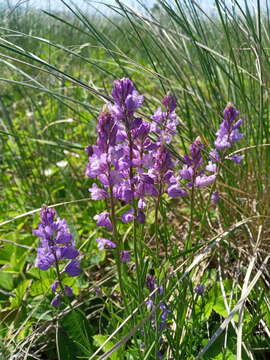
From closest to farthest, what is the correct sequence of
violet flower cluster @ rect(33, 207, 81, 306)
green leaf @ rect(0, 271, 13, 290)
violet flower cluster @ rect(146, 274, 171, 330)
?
violet flower cluster @ rect(33, 207, 81, 306) → violet flower cluster @ rect(146, 274, 171, 330) → green leaf @ rect(0, 271, 13, 290)

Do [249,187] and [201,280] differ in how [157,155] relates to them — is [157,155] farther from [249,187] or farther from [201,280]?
[249,187]

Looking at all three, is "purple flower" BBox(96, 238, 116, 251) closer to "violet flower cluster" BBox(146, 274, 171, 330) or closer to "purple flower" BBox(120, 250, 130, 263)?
"purple flower" BBox(120, 250, 130, 263)

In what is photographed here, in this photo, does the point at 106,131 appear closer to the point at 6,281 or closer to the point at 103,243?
the point at 103,243

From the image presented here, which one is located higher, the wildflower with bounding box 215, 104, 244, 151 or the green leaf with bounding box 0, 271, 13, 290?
the wildflower with bounding box 215, 104, 244, 151

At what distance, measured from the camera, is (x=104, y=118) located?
859 mm

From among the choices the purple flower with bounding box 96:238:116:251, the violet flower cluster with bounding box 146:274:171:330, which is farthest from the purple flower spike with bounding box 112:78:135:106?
the violet flower cluster with bounding box 146:274:171:330

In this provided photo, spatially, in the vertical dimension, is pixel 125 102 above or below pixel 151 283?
above

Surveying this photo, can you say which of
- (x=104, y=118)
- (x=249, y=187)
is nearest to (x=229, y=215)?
(x=249, y=187)

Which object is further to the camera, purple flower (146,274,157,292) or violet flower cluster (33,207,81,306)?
purple flower (146,274,157,292)

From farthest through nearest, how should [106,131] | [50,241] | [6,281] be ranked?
1. [6,281]
2. [50,241]
3. [106,131]

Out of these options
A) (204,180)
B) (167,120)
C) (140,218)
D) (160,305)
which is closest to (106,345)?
(160,305)

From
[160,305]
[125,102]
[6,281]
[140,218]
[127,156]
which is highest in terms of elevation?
[125,102]

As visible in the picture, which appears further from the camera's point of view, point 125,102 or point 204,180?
point 204,180

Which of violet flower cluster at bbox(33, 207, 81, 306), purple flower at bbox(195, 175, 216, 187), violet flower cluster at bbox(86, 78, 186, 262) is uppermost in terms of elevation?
violet flower cluster at bbox(86, 78, 186, 262)
